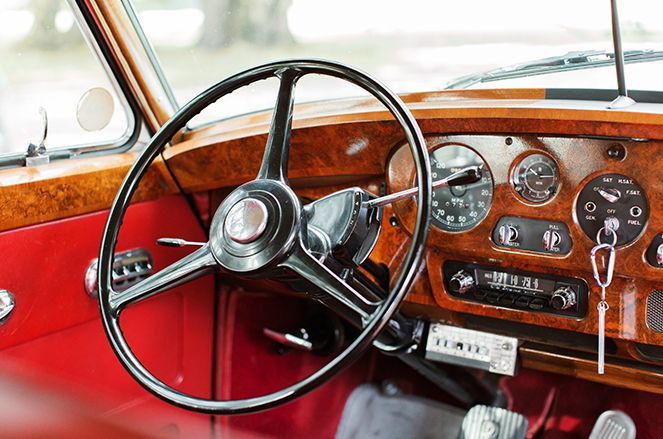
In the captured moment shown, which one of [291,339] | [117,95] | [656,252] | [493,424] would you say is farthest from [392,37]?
[493,424]

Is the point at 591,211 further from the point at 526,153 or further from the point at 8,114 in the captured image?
the point at 8,114

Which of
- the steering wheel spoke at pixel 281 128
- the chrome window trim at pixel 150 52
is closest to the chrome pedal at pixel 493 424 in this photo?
the steering wheel spoke at pixel 281 128

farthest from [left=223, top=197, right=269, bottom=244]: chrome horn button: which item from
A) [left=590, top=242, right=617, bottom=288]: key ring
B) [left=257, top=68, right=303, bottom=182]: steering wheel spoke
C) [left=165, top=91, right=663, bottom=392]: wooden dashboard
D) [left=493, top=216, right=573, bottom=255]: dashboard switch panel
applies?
[left=590, top=242, right=617, bottom=288]: key ring

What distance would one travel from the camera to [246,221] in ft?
5.00

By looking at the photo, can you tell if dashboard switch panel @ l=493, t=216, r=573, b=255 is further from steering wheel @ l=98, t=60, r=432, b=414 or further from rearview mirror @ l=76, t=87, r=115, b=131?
rearview mirror @ l=76, t=87, r=115, b=131

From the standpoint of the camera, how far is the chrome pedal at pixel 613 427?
2256mm

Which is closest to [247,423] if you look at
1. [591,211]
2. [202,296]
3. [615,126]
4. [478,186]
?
[202,296]

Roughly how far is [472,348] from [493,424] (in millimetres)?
359

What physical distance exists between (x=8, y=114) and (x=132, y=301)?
2.36 feet

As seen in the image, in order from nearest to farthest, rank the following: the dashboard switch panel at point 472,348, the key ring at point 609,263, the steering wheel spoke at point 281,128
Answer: the steering wheel spoke at point 281,128 → the key ring at point 609,263 → the dashboard switch panel at point 472,348

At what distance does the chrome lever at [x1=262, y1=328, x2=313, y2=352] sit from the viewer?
92.1 inches

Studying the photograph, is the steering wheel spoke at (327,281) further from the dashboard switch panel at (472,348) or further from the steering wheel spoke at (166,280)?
the dashboard switch panel at (472,348)

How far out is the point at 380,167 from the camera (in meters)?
1.97

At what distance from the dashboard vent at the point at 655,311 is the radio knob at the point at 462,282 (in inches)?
15.9
